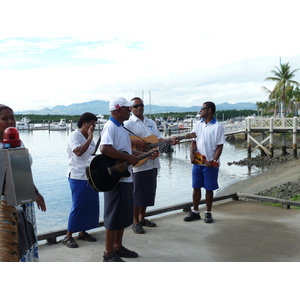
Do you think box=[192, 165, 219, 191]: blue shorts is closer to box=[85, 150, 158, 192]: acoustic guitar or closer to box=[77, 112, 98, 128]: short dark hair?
box=[77, 112, 98, 128]: short dark hair

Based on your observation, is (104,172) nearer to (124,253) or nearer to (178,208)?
(124,253)

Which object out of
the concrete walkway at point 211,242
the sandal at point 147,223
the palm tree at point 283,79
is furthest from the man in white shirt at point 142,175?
the palm tree at point 283,79

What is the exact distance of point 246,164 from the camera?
27531 mm

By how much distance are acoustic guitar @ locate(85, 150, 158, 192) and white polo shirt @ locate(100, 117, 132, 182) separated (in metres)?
0.10

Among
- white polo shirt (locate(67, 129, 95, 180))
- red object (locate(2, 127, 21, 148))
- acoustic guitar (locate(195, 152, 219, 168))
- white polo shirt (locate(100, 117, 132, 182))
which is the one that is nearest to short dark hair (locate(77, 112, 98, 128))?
white polo shirt (locate(67, 129, 95, 180))

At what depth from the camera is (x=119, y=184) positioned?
4.07 m

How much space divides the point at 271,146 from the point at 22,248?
91.9ft

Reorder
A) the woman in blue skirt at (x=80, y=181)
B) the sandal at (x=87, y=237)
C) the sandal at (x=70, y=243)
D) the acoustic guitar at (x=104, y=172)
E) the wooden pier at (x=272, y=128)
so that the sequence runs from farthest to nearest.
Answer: the wooden pier at (x=272, y=128), the sandal at (x=87, y=237), the woman in blue skirt at (x=80, y=181), the sandal at (x=70, y=243), the acoustic guitar at (x=104, y=172)

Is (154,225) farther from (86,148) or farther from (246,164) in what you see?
(246,164)

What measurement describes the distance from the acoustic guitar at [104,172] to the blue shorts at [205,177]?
6.95 feet

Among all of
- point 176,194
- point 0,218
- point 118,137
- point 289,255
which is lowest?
point 176,194

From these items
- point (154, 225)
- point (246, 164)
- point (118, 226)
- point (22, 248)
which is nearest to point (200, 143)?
point (154, 225)

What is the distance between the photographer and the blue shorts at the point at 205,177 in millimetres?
5885

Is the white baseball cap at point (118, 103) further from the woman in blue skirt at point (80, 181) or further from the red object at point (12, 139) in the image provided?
the red object at point (12, 139)
